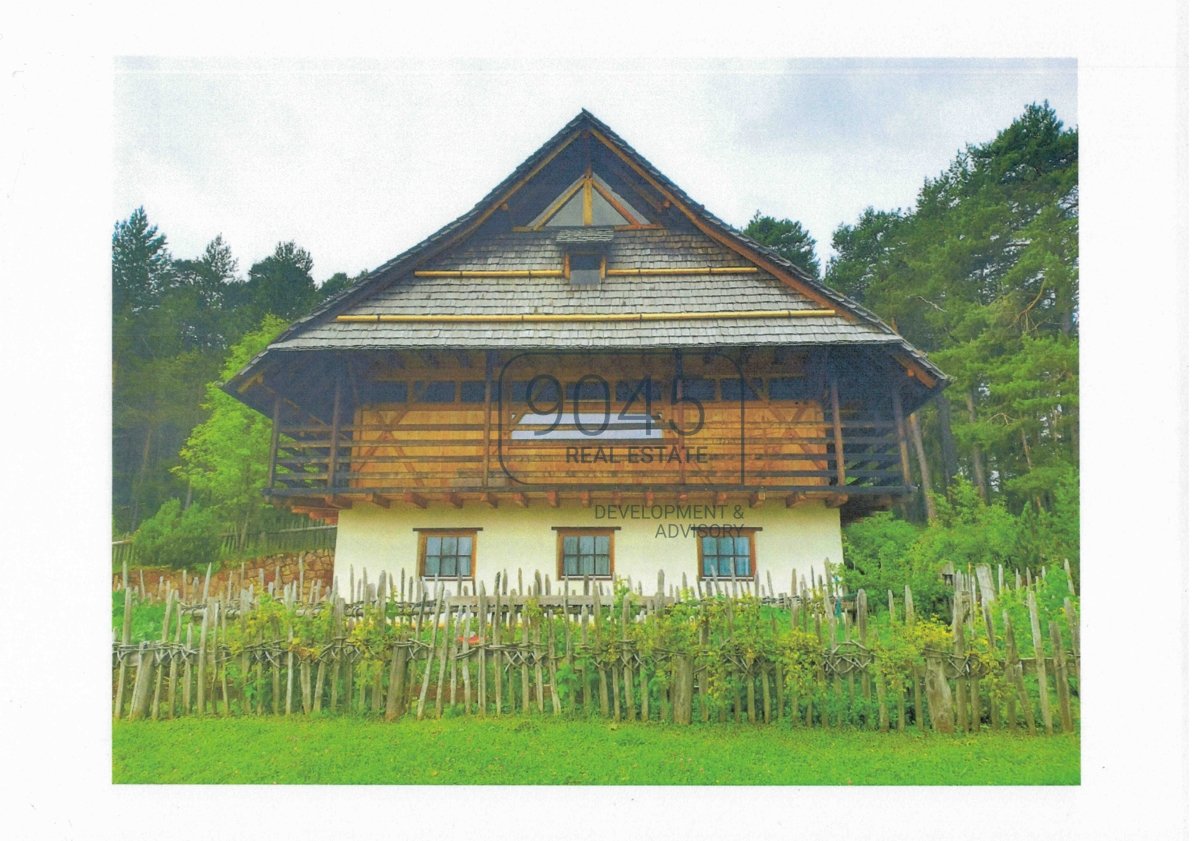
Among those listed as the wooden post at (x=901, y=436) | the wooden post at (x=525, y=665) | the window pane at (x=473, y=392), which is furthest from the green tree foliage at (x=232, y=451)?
the wooden post at (x=901, y=436)

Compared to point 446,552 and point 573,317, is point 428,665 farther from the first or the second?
point 573,317

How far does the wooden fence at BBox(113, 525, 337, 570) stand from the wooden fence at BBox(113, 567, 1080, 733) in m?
0.30

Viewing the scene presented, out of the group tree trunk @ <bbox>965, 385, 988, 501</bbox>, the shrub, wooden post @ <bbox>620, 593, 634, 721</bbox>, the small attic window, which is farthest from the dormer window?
the shrub

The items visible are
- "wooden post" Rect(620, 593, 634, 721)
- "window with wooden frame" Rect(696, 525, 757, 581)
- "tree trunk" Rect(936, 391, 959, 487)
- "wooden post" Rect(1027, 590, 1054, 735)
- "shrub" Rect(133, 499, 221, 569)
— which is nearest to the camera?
"wooden post" Rect(1027, 590, 1054, 735)

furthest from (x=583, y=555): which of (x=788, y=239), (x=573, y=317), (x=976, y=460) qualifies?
(x=976, y=460)

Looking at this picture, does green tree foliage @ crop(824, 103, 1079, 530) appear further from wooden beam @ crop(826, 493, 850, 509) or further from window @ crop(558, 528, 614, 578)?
window @ crop(558, 528, 614, 578)

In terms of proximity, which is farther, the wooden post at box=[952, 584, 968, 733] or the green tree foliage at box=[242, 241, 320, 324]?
the green tree foliage at box=[242, 241, 320, 324]

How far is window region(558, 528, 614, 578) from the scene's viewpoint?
4.99 metres

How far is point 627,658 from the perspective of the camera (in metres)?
4.44

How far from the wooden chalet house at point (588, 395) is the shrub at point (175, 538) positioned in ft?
1.67

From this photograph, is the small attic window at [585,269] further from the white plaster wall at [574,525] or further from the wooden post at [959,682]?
the wooden post at [959,682]

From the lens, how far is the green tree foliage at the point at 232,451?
473 centimetres
